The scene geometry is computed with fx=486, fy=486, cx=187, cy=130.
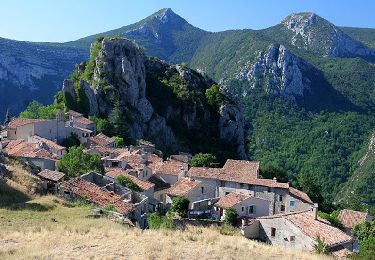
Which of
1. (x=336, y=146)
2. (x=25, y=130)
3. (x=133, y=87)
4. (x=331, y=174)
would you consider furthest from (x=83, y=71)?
(x=336, y=146)

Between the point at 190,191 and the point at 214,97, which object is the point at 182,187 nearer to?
the point at 190,191

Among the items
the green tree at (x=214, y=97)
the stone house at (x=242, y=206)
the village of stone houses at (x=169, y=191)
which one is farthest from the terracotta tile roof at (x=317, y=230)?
the green tree at (x=214, y=97)

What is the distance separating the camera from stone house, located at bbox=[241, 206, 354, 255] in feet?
Result: 103

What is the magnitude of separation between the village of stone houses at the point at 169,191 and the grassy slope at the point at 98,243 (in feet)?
13.0

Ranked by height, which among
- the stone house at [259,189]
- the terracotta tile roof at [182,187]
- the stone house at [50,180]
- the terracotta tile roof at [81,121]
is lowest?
the stone house at [259,189]

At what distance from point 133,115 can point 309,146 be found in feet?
210

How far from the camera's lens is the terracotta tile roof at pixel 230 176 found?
165 feet

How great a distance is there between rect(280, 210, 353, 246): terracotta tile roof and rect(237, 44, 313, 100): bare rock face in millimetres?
119792

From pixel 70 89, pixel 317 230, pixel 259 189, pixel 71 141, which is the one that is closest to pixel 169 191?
pixel 259 189

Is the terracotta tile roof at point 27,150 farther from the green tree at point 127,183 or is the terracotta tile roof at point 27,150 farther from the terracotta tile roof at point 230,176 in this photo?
the terracotta tile roof at point 230,176

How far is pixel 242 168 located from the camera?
54.3 metres

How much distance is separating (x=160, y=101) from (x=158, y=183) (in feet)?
159

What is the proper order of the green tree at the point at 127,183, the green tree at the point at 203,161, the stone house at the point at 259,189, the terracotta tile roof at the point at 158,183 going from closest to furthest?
the green tree at the point at 127,183
the terracotta tile roof at the point at 158,183
the stone house at the point at 259,189
the green tree at the point at 203,161

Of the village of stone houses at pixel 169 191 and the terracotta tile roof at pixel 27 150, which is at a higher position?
the terracotta tile roof at pixel 27 150
